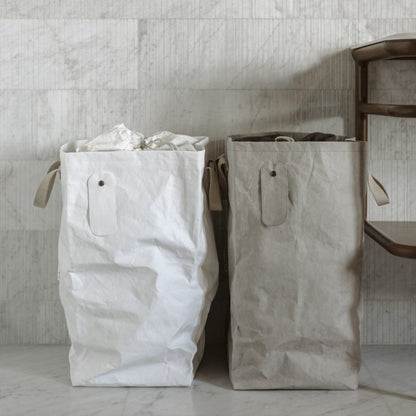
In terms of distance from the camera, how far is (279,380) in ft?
4.29

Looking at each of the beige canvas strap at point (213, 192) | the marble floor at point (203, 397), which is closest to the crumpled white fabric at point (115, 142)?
the beige canvas strap at point (213, 192)

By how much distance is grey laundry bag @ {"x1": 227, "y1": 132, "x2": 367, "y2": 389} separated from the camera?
1249 mm

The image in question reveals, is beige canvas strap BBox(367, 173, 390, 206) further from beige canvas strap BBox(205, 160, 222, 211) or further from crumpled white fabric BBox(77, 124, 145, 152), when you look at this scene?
crumpled white fabric BBox(77, 124, 145, 152)

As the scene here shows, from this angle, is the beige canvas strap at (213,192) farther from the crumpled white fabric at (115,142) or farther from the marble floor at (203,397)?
the marble floor at (203,397)

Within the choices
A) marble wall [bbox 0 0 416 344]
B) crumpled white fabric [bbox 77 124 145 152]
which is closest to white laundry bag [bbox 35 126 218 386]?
crumpled white fabric [bbox 77 124 145 152]

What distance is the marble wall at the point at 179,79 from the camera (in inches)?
60.4

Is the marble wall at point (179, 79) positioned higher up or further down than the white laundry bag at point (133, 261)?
higher up

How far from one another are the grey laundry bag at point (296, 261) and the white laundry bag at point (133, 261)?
10cm

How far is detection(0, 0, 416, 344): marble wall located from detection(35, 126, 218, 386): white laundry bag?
10.5 inches

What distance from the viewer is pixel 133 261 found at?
1272 mm

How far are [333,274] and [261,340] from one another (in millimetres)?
202

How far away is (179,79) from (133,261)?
515 mm

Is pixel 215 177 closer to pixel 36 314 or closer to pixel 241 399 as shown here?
pixel 241 399

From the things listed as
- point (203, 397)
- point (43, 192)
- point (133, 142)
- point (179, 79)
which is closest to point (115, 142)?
point (133, 142)
